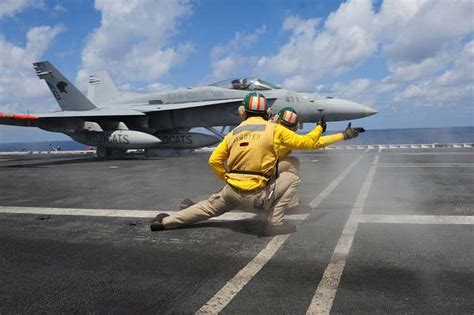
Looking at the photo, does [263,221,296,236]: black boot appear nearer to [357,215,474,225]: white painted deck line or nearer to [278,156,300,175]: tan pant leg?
[357,215,474,225]: white painted deck line

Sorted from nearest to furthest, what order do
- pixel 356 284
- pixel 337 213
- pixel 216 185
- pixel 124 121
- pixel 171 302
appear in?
pixel 171 302, pixel 356 284, pixel 337 213, pixel 216 185, pixel 124 121

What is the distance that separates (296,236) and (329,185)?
4480 mm

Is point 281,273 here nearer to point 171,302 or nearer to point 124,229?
point 171,302

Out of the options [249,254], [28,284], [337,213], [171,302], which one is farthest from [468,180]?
[28,284]

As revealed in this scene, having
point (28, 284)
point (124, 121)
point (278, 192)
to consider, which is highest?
point (124, 121)

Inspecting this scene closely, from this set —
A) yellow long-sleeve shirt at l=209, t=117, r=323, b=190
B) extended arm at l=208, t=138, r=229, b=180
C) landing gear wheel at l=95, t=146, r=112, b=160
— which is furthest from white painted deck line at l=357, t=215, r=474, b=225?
landing gear wheel at l=95, t=146, r=112, b=160

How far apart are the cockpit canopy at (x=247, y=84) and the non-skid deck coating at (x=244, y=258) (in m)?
11.0

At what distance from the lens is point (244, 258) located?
403 centimetres

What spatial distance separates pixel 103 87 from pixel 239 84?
13.6m

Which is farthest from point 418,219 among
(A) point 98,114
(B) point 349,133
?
(A) point 98,114

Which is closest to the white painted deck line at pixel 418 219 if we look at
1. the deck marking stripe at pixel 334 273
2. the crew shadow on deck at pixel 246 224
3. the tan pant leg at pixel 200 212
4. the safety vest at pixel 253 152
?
the deck marking stripe at pixel 334 273

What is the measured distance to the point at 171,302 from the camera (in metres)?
3.02

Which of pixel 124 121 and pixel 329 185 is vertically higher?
pixel 124 121

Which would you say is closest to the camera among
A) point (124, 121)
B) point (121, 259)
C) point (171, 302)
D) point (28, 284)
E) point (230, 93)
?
point (171, 302)
